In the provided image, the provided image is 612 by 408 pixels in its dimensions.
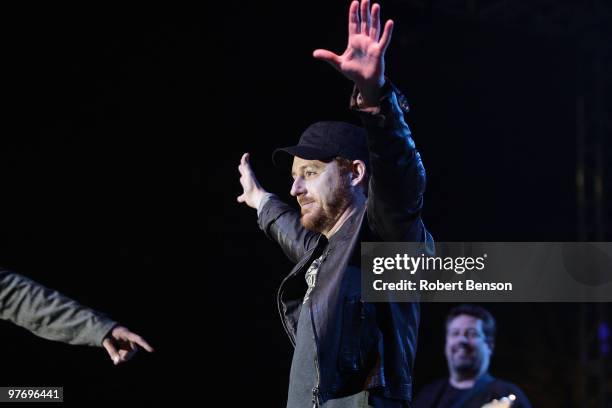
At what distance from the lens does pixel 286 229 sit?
3.05 m

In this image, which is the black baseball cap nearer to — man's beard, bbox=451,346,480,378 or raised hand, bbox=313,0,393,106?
raised hand, bbox=313,0,393,106

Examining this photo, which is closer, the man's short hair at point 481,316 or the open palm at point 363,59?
the open palm at point 363,59

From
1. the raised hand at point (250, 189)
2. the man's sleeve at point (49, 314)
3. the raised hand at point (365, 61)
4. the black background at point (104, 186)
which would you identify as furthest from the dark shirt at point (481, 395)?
the raised hand at point (365, 61)

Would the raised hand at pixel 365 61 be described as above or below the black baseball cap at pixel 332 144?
below

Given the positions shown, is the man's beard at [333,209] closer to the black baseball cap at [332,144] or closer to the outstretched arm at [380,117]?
the black baseball cap at [332,144]

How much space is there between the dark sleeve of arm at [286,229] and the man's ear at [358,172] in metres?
0.48

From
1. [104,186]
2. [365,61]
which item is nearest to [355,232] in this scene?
[365,61]

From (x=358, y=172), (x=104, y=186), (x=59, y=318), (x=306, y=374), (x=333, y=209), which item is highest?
(x=104, y=186)

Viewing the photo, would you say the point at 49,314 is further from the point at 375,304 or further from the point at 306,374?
the point at 375,304

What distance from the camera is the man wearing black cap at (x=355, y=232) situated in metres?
1.97

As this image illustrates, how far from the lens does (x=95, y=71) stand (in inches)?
187

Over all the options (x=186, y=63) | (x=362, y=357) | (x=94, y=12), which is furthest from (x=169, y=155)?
(x=362, y=357)

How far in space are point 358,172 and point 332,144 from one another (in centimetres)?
13

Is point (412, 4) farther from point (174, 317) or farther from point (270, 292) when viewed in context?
point (174, 317)
